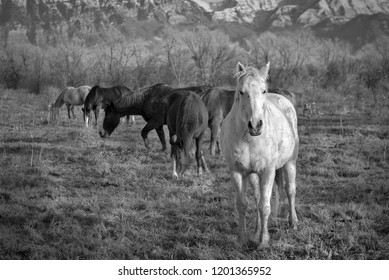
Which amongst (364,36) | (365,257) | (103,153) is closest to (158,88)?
(103,153)

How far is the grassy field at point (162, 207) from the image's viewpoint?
12.6 feet

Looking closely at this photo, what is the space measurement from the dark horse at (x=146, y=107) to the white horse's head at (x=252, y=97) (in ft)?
18.1

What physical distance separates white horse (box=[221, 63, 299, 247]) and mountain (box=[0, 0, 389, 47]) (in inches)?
241

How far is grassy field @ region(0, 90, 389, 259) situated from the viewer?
12.6 feet

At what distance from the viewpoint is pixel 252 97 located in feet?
11.0

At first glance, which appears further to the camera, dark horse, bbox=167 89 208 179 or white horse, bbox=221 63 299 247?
dark horse, bbox=167 89 208 179

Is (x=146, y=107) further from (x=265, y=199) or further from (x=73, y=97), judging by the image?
(x=73, y=97)

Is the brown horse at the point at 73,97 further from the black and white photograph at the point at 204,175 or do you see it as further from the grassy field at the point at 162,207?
the grassy field at the point at 162,207

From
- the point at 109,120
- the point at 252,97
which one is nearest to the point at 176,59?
the point at 109,120

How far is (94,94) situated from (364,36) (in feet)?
68.7

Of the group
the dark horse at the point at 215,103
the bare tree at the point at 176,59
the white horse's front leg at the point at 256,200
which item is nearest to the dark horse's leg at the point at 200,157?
the dark horse at the point at 215,103

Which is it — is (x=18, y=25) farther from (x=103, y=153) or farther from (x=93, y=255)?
(x=93, y=255)

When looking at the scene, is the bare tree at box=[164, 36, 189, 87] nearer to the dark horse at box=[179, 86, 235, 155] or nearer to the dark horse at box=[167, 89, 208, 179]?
the dark horse at box=[179, 86, 235, 155]

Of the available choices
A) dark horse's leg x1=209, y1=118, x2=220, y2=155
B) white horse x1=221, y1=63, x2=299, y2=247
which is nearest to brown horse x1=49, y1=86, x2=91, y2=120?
dark horse's leg x1=209, y1=118, x2=220, y2=155
